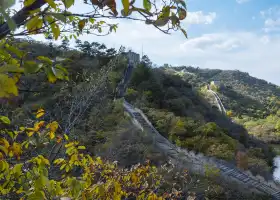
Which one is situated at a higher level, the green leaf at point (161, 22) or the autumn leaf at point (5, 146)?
the green leaf at point (161, 22)

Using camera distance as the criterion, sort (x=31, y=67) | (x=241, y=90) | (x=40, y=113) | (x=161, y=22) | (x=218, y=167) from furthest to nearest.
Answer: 1. (x=241, y=90)
2. (x=218, y=167)
3. (x=40, y=113)
4. (x=161, y=22)
5. (x=31, y=67)

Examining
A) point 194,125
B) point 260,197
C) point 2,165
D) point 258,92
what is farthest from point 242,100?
point 2,165

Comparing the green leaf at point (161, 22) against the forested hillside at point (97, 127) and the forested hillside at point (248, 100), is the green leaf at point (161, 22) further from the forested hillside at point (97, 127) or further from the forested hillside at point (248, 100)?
the forested hillside at point (248, 100)

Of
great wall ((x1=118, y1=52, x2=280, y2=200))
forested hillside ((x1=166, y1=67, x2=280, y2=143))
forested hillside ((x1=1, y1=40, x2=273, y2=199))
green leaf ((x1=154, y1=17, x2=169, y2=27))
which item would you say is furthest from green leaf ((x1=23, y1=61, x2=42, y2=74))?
forested hillside ((x1=166, y1=67, x2=280, y2=143))

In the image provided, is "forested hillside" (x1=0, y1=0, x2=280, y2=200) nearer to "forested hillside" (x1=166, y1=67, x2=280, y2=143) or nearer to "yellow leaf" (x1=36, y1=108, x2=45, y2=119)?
"yellow leaf" (x1=36, y1=108, x2=45, y2=119)

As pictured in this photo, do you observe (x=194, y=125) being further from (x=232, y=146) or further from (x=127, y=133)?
(x=127, y=133)

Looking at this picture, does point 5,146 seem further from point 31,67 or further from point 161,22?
point 161,22

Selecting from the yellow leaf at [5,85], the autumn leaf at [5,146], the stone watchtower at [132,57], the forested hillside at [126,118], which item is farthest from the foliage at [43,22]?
the stone watchtower at [132,57]

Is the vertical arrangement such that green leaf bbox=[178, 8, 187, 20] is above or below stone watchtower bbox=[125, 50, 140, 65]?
below

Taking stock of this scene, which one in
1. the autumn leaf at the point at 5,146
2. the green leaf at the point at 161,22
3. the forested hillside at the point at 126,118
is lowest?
the forested hillside at the point at 126,118

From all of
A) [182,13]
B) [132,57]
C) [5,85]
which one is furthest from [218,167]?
[132,57]

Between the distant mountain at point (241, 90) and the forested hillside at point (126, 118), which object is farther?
the distant mountain at point (241, 90)
